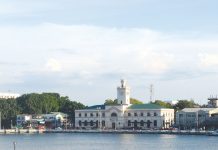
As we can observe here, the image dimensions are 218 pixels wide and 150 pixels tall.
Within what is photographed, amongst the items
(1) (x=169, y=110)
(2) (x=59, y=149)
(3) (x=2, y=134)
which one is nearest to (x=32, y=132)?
(3) (x=2, y=134)

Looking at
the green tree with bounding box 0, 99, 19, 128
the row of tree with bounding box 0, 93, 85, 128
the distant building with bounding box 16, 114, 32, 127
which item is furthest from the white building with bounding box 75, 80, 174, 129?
the green tree with bounding box 0, 99, 19, 128

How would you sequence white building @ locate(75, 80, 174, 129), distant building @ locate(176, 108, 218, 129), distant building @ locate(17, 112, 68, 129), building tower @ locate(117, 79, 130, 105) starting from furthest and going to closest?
distant building @ locate(17, 112, 68, 129), building tower @ locate(117, 79, 130, 105), white building @ locate(75, 80, 174, 129), distant building @ locate(176, 108, 218, 129)

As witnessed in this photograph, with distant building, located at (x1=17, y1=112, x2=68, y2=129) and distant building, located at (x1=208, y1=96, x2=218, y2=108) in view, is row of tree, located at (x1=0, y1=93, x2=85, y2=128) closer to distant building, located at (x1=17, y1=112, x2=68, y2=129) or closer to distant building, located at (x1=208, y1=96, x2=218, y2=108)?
distant building, located at (x1=17, y1=112, x2=68, y2=129)

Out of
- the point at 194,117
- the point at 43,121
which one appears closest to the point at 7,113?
the point at 43,121

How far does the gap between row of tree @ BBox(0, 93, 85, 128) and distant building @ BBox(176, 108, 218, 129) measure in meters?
24.3

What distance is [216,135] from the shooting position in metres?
115

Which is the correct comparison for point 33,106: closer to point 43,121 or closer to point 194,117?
point 43,121

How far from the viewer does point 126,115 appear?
141m

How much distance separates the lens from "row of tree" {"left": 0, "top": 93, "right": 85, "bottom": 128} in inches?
6004

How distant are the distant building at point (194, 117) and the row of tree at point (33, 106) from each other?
79.8 ft

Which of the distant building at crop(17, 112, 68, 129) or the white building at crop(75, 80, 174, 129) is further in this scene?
the distant building at crop(17, 112, 68, 129)

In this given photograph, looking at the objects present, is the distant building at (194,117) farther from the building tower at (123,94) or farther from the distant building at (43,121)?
the distant building at (43,121)

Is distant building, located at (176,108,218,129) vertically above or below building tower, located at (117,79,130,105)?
below

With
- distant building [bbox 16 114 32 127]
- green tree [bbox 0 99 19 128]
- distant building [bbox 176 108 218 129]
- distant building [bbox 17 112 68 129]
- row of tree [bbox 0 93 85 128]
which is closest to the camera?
distant building [bbox 176 108 218 129]
